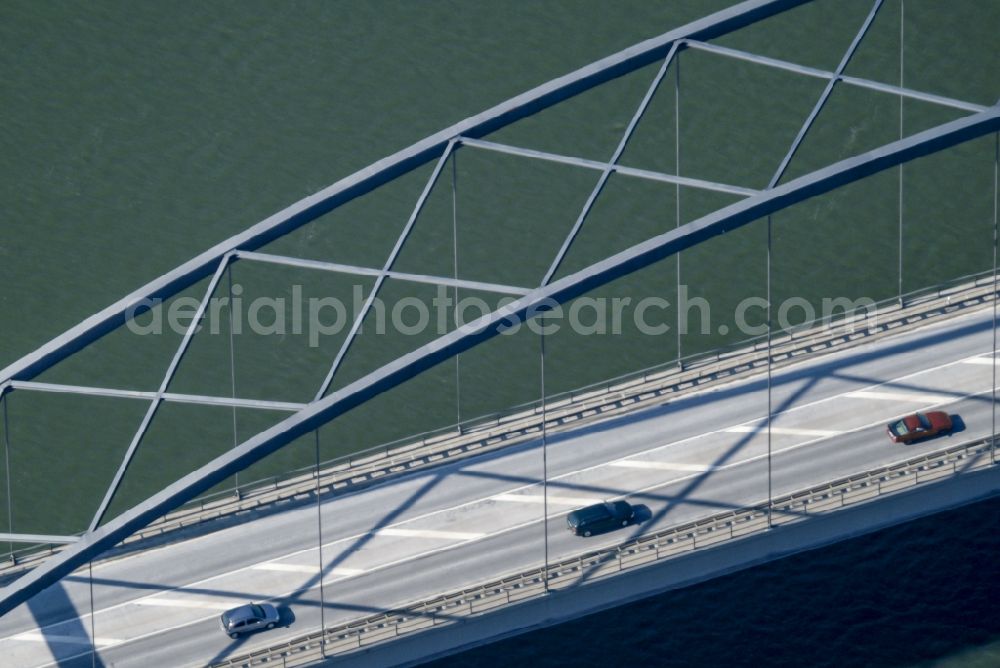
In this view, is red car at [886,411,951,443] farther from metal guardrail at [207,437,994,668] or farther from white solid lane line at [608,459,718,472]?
white solid lane line at [608,459,718,472]

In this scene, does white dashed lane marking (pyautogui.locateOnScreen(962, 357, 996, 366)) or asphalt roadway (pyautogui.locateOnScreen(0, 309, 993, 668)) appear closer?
asphalt roadway (pyautogui.locateOnScreen(0, 309, 993, 668))

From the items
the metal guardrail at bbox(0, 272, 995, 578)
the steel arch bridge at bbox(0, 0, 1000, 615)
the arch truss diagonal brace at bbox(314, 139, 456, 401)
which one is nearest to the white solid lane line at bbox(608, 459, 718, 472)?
the metal guardrail at bbox(0, 272, 995, 578)

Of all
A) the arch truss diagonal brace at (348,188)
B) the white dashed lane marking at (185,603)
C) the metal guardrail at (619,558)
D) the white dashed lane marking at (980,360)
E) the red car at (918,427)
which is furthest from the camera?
the white dashed lane marking at (980,360)

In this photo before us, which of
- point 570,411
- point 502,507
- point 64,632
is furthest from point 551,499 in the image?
point 64,632

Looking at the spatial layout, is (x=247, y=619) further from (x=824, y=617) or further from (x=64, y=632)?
(x=824, y=617)

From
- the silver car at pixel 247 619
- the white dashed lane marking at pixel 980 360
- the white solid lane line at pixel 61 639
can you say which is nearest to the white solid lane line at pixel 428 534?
the silver car at pixel 247 619

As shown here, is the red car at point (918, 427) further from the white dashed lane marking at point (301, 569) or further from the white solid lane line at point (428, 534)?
the white dashed lane marking at point (301, 569)

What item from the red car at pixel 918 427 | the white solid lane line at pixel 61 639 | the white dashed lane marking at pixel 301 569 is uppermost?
the red car at pixel 918 427
